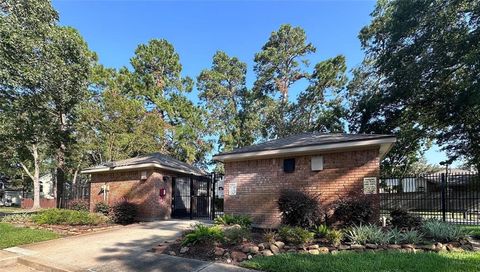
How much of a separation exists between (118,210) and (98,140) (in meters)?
8.86

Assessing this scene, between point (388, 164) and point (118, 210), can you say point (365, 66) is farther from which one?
point (118, 210)

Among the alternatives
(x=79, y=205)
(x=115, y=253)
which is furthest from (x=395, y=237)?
(x=79, y=205)

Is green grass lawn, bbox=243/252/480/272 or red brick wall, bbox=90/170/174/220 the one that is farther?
red brick wall, bbox=90/170/174/220

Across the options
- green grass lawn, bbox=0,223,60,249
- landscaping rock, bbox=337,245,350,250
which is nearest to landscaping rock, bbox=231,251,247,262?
landscaping rock, bbox=337,245,350,250

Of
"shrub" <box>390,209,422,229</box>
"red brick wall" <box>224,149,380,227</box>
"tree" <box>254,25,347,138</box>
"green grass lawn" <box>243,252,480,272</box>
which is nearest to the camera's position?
"green grass lawn" <box>243,252,480,272</box>

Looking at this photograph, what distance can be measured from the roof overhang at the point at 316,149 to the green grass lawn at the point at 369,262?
3528 millimetres

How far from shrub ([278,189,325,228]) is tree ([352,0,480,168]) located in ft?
35.3

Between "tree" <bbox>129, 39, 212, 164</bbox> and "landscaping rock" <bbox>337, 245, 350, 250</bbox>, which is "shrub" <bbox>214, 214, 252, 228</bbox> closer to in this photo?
"landscaping rock" <bbox>337, 245, 350, 250</bbox>

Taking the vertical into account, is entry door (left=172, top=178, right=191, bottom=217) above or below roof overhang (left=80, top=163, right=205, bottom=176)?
below

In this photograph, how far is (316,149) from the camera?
9.70 metres

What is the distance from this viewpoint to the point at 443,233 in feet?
23.8

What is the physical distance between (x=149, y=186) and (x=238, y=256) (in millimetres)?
8497

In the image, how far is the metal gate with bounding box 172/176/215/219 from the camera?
15320 mm

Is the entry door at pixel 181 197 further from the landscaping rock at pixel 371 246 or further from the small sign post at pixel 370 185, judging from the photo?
the landscaping rock at pixel 371 246
